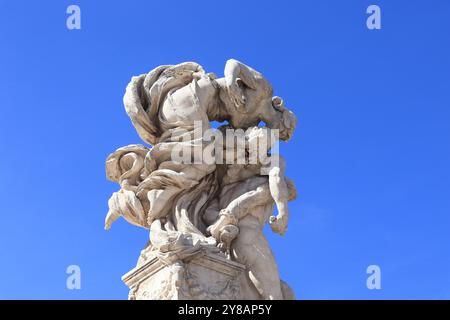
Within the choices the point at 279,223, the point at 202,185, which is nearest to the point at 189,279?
the point at 279,223

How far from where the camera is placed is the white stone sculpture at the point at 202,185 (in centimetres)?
879

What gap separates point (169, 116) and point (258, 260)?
2140 mm

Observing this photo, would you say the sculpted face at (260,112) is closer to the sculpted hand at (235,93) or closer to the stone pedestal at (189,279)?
the sculpted hand at (235,93)

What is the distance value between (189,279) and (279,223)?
1329 millimetres

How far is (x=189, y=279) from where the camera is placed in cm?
859

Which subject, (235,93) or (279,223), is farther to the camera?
(235,93)

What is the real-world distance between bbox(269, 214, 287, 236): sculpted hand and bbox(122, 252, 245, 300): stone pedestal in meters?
0.65

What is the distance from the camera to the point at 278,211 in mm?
9305

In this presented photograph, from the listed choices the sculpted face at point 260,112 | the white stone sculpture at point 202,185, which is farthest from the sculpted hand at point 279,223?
the sculpted face at point 260,112

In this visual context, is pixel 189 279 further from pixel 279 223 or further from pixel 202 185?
pixel 202 185

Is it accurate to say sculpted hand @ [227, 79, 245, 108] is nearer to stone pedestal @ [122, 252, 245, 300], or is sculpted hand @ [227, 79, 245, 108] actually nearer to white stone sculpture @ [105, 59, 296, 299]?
white stone sculpture @ [105, 59, 296, 299]

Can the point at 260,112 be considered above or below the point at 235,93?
below

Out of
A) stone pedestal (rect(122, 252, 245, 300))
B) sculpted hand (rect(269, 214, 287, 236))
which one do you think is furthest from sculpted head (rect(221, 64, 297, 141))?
stone pedestal (rect(122, 252, 245, 300))

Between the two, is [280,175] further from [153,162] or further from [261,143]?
[153,162]
